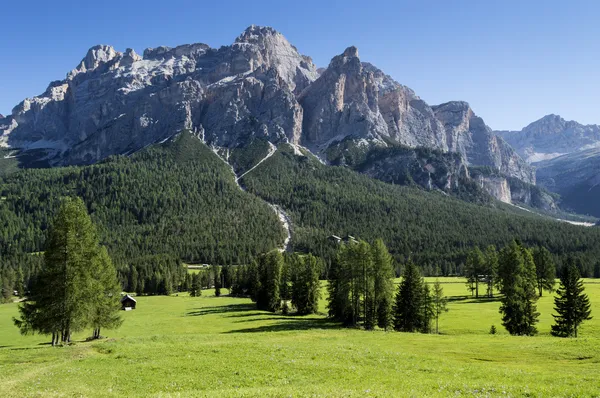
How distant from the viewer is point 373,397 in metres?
18.4

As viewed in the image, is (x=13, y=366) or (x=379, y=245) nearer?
(x=13, y=366)

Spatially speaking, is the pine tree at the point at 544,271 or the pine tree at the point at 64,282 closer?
the pine tree at the point at 64,282

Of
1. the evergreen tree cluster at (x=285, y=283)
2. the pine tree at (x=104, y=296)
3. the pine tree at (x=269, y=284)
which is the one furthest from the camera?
the pine tree at (x=269, y=284)

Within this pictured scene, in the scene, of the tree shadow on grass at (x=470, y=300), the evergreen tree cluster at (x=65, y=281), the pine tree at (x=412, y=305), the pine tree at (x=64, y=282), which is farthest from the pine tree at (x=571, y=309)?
the pine tree at (x=64, y=282)

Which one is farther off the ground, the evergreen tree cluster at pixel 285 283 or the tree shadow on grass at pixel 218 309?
the evergreen tree cluster at pixel 285 283

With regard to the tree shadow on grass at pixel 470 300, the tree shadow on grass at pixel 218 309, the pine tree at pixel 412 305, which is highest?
the pine tree at pixel 412 305

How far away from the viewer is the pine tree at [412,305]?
6234 cm

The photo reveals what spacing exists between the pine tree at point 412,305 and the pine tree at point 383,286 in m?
1.54

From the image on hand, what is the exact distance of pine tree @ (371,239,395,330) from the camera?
63.1 meters

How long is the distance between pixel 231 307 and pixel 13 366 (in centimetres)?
6692

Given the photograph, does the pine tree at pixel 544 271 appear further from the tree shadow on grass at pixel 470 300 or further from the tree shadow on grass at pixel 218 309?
the tree shadow on grass at pixel 218 309

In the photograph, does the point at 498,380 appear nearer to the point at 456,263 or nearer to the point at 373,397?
the point at 373,397

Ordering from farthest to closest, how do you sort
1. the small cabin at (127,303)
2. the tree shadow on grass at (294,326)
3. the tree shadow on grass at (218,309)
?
the small cabin at (127,303), the tree shadow on grass at (218,309), the tree shadow on grass at (294,326)

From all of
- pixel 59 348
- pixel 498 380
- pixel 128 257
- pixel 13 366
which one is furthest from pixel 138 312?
pixel 128 257
